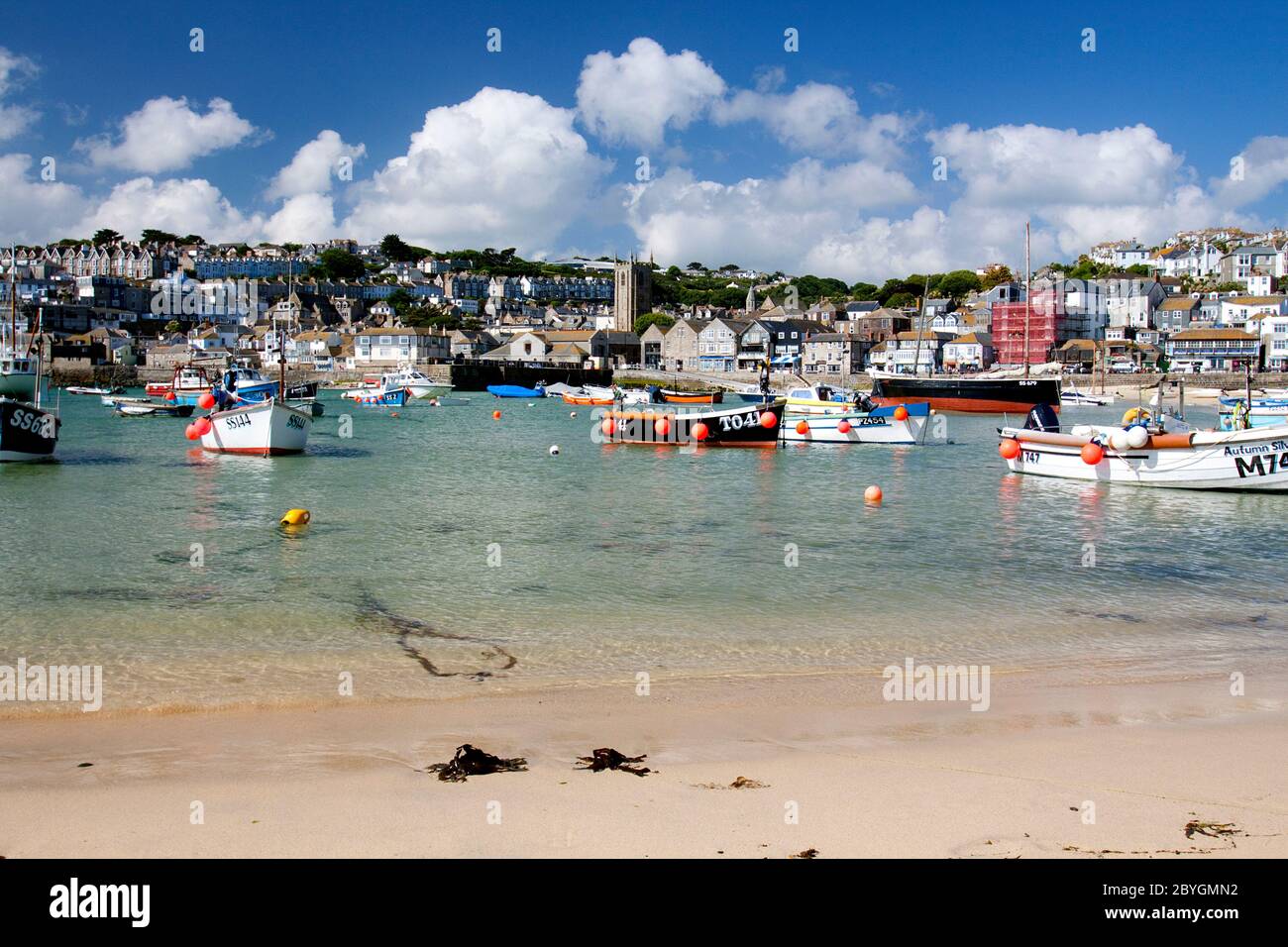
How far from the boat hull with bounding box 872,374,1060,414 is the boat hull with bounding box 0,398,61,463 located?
152ft

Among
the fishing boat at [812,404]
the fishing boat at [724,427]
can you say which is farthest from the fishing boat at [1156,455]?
the fishing boat at [812,404]

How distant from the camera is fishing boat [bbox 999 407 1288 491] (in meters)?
21.4

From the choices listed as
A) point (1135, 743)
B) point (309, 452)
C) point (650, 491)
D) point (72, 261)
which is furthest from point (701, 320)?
point (72, 261)

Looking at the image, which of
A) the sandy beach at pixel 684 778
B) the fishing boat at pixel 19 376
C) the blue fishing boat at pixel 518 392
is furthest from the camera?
the blue fishing boat at pixel 518 392

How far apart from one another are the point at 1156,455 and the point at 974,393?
43.6m

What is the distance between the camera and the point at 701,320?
12175 cm

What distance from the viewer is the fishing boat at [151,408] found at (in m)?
54.2

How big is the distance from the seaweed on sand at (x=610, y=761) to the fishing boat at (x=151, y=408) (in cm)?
5330

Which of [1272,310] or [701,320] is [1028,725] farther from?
[1272,310]

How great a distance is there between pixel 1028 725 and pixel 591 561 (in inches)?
310

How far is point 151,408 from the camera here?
54.9m
